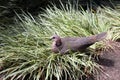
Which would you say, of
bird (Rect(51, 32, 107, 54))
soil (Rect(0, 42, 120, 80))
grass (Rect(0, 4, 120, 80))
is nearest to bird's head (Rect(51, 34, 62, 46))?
bird (Rect(51, 32, 107, 54))

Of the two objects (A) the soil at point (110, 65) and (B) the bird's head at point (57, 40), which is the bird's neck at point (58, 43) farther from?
(A) the soil at point (110, 65)

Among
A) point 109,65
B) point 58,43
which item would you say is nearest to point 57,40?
point 58,43

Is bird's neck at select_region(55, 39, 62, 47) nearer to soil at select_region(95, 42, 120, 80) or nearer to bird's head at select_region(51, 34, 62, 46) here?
bird's head at select_region(51, 34, 62, 46)

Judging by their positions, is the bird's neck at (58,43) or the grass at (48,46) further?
the bird's neck at (58,43)

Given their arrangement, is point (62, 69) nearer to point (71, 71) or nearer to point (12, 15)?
point (71, 71)

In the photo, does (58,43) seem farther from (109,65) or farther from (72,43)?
(109,65)

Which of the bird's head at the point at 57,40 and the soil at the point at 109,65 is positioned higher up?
the bird's head at the point at 57,40

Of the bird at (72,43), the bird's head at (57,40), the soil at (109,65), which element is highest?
the bird's head at (57,40)

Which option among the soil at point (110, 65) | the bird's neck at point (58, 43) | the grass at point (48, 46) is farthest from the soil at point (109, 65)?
the bird's neck at point (58, 43)
